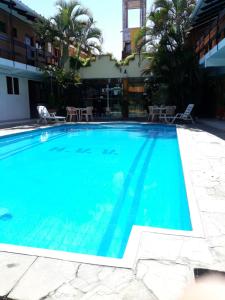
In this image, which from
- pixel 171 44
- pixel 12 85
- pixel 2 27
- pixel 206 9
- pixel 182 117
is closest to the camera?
pixel 206 9

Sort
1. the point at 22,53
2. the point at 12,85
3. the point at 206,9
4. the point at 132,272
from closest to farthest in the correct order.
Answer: the point at 132,272 < the point at 206,9 < the point at 12,85 < the point at 22,53

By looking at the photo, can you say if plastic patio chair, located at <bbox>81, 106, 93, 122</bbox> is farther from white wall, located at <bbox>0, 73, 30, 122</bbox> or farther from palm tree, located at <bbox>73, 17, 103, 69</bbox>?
white wall, located at <bbox>0, 73, 30, 122</bbox>

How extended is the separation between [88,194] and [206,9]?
401 inches

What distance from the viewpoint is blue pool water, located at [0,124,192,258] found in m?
3.30

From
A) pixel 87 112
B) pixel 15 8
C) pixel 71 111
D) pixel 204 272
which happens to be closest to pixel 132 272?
pixel 204 272

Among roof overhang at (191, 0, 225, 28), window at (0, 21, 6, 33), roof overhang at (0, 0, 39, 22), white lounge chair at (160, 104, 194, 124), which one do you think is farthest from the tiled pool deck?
window at (0, 21, 6, 33)

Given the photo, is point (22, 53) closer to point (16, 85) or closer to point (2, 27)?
point (2, 27)

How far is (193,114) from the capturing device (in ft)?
→ 50.9

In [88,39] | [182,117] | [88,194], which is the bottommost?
[88,194]

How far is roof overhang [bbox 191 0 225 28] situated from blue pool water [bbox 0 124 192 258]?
5.53 m

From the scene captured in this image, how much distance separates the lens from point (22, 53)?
16.5 m

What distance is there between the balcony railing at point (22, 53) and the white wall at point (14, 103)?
1147 millimetres

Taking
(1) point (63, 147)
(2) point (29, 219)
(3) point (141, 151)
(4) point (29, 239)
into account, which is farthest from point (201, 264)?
(1) point (63, 147)

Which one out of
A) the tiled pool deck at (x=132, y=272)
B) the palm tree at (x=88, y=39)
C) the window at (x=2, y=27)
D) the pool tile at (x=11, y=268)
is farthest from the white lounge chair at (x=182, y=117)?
the pool tile at (x=11, y=268)
